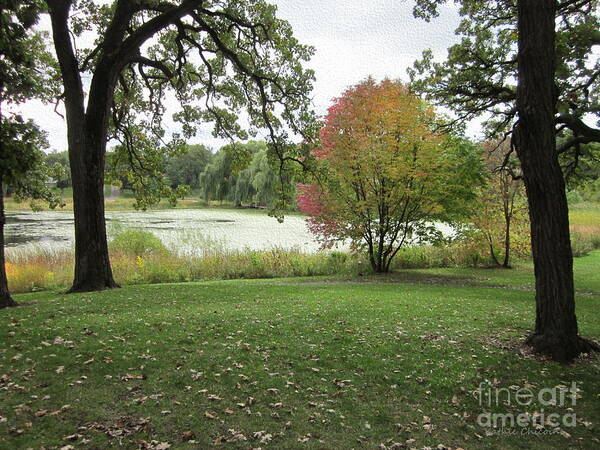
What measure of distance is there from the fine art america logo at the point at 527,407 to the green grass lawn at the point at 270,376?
0.17 ft

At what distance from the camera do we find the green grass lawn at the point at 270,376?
423 cm

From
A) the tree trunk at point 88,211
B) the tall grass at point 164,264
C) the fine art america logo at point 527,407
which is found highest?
the tree trunk at point 88,211

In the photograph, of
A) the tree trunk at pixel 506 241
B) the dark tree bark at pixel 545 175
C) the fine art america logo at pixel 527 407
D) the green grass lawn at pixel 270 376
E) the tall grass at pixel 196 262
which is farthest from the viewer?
the tree trunk at pixel 506 241

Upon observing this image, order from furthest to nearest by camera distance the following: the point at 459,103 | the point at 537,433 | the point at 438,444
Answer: the point at 459,103, the point at 537,433, the point at 438,444

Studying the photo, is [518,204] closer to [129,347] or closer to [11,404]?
[129,347]

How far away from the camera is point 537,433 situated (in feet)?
14.6

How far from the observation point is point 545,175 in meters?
5.90

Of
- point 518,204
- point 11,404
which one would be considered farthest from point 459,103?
point 11,404

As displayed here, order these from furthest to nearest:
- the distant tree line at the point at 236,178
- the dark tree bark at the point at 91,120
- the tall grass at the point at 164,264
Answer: the distant tree line at the point at 236,178 < the tall grass at the point at 164,264 < the dark tree bark at the point at 91,120

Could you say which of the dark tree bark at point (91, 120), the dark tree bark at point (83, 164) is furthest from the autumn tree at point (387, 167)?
the dark tree bark at point (83, 164)

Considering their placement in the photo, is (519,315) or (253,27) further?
(253,27)

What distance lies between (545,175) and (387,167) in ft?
32.4

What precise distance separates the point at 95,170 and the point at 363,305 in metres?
8.45

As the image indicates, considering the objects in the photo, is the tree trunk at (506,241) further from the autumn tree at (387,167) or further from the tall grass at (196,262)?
the autumn tree at (387,167)
